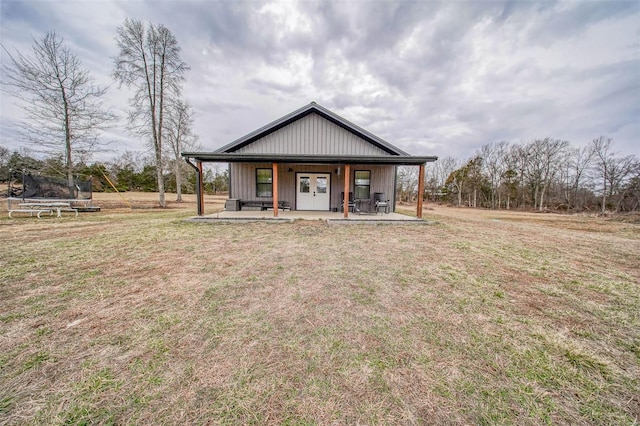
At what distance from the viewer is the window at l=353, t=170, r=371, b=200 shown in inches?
443

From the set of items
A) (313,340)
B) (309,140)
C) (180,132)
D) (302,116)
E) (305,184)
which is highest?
(180,132)

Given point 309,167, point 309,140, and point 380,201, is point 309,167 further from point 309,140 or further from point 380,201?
point 380,201

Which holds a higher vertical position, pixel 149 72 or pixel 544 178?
pixel 149 72

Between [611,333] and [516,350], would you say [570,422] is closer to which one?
[516,350]

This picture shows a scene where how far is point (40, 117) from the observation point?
36.8 feet

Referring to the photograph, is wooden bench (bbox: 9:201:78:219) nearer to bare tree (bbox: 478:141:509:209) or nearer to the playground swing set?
the playground swing set

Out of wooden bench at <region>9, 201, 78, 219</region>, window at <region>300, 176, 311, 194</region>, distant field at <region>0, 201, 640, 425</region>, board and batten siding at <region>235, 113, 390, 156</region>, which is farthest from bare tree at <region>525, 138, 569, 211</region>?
wooden bench at <region>9, 201, 78, 219</region>

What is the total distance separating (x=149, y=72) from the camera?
13477mm

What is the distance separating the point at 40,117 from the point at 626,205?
41094 millimetres

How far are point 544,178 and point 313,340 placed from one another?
116 feet

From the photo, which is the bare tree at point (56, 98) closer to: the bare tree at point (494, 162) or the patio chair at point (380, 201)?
the patio chair at point (380, 201)

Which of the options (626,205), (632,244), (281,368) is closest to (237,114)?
(281,368)

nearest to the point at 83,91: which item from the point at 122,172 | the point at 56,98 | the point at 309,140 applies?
the point at 56,98

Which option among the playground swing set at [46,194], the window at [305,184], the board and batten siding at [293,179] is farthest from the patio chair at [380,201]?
the playground swing set at [46,194]
